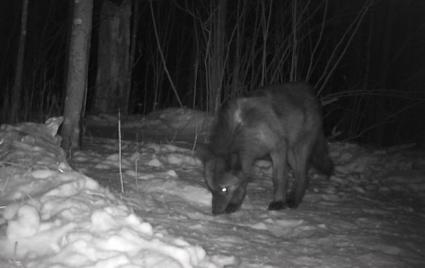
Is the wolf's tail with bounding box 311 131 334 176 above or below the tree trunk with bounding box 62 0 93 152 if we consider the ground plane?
below

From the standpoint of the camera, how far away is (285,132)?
6.48 meters

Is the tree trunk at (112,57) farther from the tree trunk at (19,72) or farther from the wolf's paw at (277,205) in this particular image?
the wolf's paw at (277,205)

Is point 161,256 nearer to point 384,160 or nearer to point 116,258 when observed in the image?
point 116,258

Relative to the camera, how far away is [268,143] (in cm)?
623

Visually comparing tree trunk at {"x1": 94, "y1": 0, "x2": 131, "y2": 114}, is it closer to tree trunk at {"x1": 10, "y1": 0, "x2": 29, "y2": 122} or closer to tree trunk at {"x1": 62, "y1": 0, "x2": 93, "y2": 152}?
tree trunk at {"x1": 10, "y1": 0, "x2": 29, "y2": 122}

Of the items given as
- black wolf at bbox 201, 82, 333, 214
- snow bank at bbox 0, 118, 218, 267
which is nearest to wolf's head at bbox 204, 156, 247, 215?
black wolf at bbox 201, 82, 333, 214

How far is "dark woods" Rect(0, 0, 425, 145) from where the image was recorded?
11.6 metres

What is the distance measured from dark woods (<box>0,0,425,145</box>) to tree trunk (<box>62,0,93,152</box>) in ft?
4.34

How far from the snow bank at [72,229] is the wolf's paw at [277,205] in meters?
2.22

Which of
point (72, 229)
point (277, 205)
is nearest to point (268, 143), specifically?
point (277, 205)

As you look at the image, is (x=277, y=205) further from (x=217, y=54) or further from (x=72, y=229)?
(x=217, y=54)

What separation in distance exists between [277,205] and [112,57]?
29.2ft

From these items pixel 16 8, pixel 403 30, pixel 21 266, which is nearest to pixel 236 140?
pixel 21 266

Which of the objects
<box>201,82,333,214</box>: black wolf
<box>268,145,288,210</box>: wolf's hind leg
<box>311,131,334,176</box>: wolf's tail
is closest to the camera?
<box>201,82,333,214</box>: black wolf
